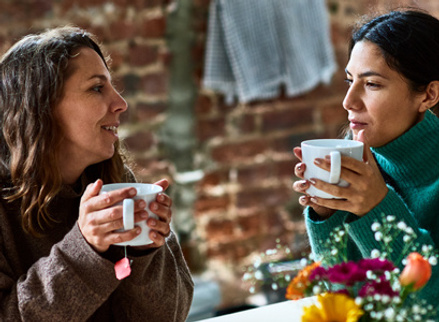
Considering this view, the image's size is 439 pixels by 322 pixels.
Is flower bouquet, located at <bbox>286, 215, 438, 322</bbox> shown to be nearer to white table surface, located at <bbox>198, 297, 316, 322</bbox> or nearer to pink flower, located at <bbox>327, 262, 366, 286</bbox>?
pink flower, located at <bbox>327, 262, 366, 286</bbox>

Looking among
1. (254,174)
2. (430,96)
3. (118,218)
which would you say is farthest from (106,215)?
(254,174)

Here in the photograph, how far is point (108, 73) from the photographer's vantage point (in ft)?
4.14

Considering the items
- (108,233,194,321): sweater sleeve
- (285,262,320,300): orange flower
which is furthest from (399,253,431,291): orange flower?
(108,233,194,321): sweater sleeve

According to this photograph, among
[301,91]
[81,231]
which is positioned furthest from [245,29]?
[81,231]

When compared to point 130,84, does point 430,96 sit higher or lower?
higher

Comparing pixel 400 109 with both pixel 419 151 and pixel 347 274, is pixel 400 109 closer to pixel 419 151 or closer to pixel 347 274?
pixel 419 151

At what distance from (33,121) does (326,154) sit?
1.92 ft

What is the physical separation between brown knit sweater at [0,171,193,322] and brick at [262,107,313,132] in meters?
1.16

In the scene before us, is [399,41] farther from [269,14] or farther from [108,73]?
[269,14]

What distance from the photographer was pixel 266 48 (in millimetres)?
2240

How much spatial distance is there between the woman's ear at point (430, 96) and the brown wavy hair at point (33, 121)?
74 centimetres

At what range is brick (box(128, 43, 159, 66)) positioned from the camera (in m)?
2.10

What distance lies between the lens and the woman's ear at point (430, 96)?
1.23 m

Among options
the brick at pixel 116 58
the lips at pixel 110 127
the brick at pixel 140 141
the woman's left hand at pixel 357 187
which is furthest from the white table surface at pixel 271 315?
the brick at pixel 116 58
